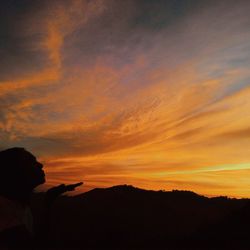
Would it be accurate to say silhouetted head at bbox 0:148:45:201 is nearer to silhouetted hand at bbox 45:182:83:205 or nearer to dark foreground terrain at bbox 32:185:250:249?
silhouetted hand at bbox 45:182:83:205

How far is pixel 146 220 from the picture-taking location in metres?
20.8

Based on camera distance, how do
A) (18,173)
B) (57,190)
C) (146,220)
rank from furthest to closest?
(146,220) < (57,190) < (18,173)

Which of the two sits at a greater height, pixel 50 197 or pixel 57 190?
pixel 57 190

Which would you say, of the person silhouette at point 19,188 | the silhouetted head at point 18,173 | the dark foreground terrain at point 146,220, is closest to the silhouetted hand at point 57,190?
the person silhouette at point 19,188

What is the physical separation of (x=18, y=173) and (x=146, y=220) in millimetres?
11697

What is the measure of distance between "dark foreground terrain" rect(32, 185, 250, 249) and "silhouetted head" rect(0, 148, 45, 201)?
6984 millimetres

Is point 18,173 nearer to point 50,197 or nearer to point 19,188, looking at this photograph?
point 19,188

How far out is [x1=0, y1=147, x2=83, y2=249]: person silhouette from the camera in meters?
9.26

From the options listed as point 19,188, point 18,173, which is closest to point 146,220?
point 19,188


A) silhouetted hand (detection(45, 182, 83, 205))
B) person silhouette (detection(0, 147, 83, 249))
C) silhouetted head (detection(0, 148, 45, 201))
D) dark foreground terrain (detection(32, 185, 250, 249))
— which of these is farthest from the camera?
dark foreground terrain (detection(32, 185, 250, 249))

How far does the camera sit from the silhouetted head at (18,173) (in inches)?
414

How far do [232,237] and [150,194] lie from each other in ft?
31.7

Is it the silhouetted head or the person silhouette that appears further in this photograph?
the silhouetted head

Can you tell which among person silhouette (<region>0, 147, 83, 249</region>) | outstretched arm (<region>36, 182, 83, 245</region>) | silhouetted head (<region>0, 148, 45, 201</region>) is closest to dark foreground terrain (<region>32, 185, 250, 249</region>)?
outstretched arm (<region>36, 182, 83, 245</region>)
